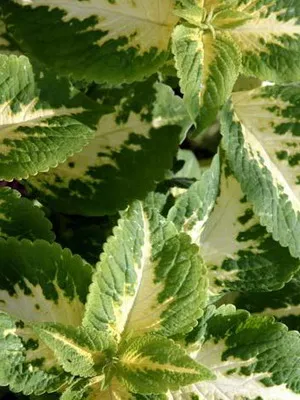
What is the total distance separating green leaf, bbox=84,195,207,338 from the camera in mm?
818

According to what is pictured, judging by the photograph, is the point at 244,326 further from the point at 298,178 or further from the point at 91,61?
the point at 91,61

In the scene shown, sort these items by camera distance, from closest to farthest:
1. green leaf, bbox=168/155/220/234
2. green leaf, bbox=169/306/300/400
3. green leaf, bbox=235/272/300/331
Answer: green leaf, bbox=169/306/300/400 < green leaf, bbox=168/155/220/234 < green leaf, bbox=235/272/300/331

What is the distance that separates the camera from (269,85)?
1028mm

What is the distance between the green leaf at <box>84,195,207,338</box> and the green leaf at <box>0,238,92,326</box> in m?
0.05

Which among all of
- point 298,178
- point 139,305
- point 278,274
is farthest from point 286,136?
point 139,305

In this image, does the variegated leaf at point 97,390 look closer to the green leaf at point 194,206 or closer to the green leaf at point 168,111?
the green leaf at point 194,206

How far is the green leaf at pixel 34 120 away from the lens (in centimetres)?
86

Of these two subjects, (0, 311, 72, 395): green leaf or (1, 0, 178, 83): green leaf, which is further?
(1, 0, 178, 83): green leaf

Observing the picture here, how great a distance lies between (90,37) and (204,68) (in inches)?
5.6

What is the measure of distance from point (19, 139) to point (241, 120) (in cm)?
30

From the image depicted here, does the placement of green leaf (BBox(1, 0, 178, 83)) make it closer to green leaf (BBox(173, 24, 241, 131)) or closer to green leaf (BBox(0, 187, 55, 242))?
green leaf (BBox(173, 24, 241, 131))

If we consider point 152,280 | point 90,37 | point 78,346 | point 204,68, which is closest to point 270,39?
point 204,68

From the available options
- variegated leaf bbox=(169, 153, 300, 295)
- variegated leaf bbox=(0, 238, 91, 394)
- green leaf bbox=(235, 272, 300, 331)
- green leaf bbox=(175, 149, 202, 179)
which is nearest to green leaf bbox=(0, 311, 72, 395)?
variegated leaf bbox=(0, 238, 91, 394)

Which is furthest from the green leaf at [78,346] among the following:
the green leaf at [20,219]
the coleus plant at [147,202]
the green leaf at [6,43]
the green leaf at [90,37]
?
the green leaf at [6,43]
